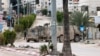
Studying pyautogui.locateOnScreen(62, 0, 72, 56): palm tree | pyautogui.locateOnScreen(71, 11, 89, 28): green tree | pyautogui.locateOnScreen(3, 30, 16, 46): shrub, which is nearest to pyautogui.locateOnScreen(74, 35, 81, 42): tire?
pyautogui.locateOnScreen(71, 11, 89, 28): green tree

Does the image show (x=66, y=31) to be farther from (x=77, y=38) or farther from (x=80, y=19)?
(x=80, y=19)

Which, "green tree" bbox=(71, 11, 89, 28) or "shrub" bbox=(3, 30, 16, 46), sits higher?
"shrub" bbox=(3, 30, 16, 46)

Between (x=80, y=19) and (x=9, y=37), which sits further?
(x=80, y=19)

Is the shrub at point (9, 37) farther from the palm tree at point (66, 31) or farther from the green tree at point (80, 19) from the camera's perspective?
the green tree at point (80, 19)

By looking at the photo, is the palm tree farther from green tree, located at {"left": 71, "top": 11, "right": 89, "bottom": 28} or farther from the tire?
green tree, located at {"left": 71, "top": 11, "right": 89, "bottom": 28}

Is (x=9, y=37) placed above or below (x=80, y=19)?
above

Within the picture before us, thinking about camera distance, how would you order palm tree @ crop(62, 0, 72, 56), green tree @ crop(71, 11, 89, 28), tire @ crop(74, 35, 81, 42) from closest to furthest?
palm tree @ crop(62, 0, 72, 56) < tire @ crop(74, 35, 81, 42) < green tree @ crop(71, 11, 89, 28)

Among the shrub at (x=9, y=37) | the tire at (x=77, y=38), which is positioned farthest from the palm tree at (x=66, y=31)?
the tire at (x=77, y=38)

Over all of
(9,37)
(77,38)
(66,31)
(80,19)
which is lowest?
(77,38)

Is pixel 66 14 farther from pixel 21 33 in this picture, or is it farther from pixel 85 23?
pixel 21 33

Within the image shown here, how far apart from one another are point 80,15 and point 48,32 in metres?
8.88

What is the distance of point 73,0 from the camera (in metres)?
133

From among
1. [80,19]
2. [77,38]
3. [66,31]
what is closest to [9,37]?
[66,31]

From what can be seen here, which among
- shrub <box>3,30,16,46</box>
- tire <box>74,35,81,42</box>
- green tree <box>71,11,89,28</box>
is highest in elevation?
shrub <box>3,30,16,46</box>
